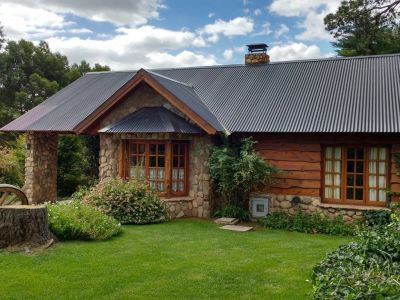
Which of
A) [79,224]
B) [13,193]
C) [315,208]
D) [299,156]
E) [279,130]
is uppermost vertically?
[279,130]

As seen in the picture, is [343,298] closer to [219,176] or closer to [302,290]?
[302,290]

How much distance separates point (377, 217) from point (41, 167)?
11708 mm

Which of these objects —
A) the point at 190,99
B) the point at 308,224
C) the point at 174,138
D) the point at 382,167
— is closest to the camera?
the point at 308,224

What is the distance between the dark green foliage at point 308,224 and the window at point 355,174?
0.78 meters

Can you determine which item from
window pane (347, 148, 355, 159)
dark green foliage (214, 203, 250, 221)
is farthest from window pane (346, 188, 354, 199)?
dark green foliage (214, 203, 250, 221)

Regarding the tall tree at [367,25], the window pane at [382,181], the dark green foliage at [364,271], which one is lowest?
the dark green foliage at [364,271]

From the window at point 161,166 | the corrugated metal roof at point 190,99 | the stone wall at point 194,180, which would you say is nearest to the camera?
the corrugated metal roof at point 190,99

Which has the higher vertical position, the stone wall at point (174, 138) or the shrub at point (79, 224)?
the stone wall at point (174, 138)

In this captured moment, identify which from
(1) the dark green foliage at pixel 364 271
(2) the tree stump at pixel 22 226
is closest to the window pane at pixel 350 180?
(1) the dark green foliage at pixel 364 271

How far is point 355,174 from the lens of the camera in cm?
1197

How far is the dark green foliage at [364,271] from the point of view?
3.74 m

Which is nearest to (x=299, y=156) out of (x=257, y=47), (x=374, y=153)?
(x=374, y=153)

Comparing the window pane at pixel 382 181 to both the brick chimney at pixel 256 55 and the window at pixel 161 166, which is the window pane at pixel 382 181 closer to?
the window at pixel 161 166

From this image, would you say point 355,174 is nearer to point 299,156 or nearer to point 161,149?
point 299,156
